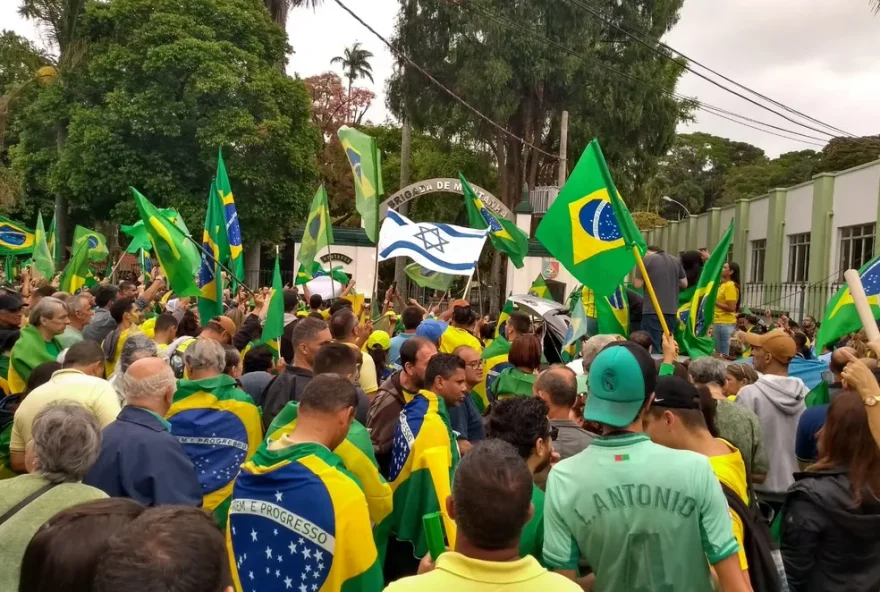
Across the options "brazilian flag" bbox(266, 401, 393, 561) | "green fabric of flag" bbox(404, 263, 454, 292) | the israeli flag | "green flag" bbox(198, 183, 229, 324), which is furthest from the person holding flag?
"green fabric of flag" bbox(404, 263, 454, 292)

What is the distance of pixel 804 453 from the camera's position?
15.8ft

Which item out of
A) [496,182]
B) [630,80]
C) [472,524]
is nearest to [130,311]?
[472,524]

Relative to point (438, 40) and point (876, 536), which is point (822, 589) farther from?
point (438, 40)

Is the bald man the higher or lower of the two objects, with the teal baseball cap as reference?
lower

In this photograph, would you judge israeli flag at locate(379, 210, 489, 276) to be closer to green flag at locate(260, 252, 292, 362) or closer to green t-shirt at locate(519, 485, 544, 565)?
green flag at locate(260, 252, 292, 362)

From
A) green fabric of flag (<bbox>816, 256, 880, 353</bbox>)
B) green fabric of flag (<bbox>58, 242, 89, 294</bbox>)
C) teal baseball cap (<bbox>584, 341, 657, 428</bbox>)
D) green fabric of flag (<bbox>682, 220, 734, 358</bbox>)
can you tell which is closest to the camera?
teal baseball cap (<bbox>584, 341, 657, 428</bbox>)

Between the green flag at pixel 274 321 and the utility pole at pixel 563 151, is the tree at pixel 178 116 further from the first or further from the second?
the green flag at pixel 274 321

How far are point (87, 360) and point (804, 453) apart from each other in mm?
3891

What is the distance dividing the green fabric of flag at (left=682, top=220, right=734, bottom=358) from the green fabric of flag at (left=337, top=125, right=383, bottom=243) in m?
4.08

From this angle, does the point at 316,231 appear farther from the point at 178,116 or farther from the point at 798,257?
the point at 798,257

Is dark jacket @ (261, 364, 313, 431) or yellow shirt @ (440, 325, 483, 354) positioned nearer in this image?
dark jacket @ (261, 364, 313, 431)

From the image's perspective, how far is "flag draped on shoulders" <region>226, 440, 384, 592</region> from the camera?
10.4 ft

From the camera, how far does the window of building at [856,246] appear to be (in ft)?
67.2

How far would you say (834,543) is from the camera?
3.35 metres
